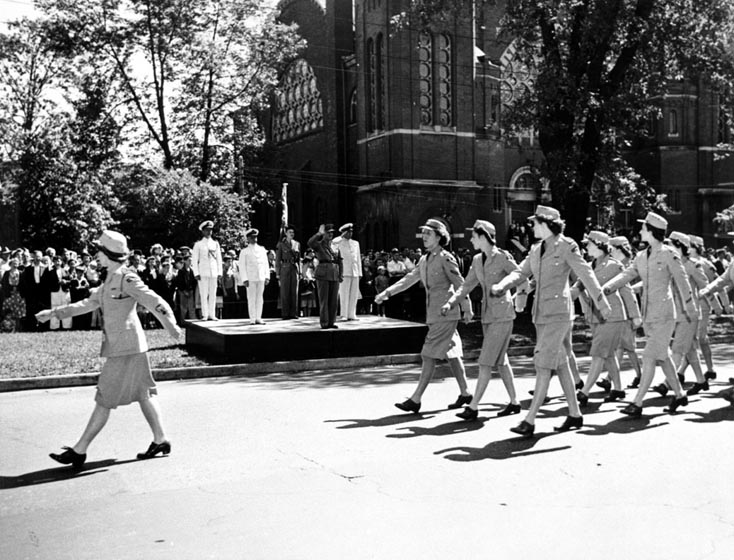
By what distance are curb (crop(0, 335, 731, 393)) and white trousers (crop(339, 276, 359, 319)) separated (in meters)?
2.82

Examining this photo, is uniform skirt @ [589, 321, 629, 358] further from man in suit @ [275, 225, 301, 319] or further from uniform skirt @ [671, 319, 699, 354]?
man in suit @ [275, 225, 301, 319]

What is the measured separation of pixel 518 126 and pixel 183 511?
19.2m

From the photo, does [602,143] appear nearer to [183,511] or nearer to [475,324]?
[475,324]

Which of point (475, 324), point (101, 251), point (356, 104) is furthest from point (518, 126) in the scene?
point (356, 104)

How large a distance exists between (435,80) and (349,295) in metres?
23.1

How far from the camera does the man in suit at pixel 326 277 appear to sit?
54.1 ft

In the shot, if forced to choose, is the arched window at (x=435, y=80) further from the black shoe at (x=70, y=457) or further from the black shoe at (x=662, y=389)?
the black shoe at (x=70, y=457)

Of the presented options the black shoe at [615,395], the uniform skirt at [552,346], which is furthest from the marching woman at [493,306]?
the black shoe at [615,395]

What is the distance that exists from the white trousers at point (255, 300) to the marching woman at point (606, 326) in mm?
8350

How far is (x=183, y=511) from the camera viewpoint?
19.9 ft

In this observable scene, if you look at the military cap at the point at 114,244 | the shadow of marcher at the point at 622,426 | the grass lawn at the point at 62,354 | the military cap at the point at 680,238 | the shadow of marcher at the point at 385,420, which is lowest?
the shadow of marcher at the point at 622,426

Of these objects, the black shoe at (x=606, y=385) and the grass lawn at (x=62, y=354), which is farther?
the grass lawn at (x=62, y=354)

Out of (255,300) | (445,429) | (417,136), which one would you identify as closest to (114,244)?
(445,429)

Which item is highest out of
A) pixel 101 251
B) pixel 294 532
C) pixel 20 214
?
pixel 20 214
